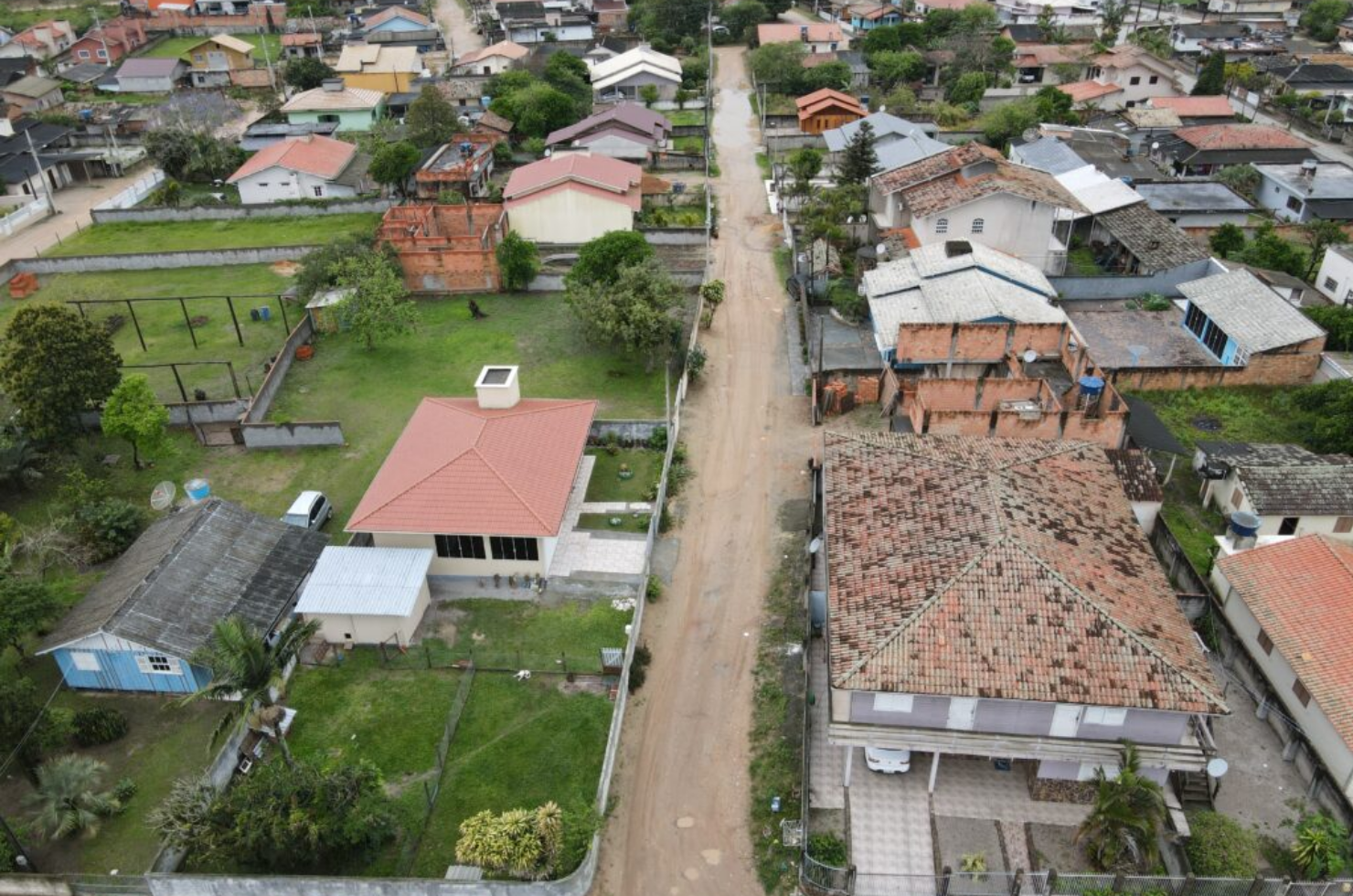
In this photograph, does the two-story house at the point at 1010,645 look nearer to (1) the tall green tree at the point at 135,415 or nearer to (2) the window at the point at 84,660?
(2) the window at the point at 84,660

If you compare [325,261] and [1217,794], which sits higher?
[325,261]

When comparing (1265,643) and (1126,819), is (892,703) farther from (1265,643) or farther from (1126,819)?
(1265,643)

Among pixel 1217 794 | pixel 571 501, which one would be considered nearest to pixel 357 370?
pixel 571 501

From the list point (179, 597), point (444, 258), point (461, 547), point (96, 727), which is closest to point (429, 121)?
point (444, 258)

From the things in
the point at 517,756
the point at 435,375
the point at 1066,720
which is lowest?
the point at 517,756

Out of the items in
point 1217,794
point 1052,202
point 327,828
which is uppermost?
point 1052,202

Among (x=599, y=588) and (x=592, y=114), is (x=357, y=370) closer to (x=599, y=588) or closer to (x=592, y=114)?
(x=599, y=588)
